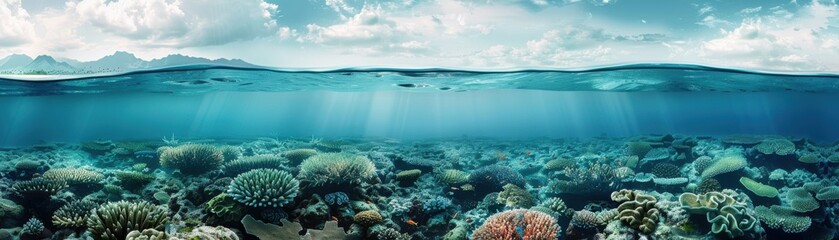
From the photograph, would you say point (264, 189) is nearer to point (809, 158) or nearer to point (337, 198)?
point (337, 198)

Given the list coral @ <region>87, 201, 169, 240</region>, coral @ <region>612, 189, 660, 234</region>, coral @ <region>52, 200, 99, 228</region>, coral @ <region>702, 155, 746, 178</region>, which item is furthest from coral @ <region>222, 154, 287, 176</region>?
coral @ <region>702, 155, 746, 178</region>

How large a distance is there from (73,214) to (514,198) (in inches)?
347

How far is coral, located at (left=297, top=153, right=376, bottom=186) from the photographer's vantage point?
27.3ft

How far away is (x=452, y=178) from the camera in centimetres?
1064

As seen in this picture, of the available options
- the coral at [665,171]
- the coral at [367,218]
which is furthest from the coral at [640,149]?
the coral at [367,218]

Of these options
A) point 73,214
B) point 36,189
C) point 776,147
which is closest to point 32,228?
point 73,214

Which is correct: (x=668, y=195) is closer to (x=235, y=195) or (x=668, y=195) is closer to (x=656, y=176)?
(x=656, y=176)

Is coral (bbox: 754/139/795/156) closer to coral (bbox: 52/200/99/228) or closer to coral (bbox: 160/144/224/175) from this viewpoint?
coral (bbox: 160/144/224/175)

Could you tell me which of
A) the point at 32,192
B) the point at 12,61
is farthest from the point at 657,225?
the point at 12,61

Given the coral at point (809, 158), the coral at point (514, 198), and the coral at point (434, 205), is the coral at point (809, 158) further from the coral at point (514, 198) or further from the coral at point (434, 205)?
the coral at point (434, 205)

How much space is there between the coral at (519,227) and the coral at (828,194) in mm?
7009

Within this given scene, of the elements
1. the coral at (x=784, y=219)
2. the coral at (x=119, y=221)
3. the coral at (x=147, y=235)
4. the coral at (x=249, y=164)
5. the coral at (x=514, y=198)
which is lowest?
the coral at (x=784, y=219)

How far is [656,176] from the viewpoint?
38.5 ft

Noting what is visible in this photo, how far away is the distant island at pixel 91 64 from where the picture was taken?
15594 millimetres
